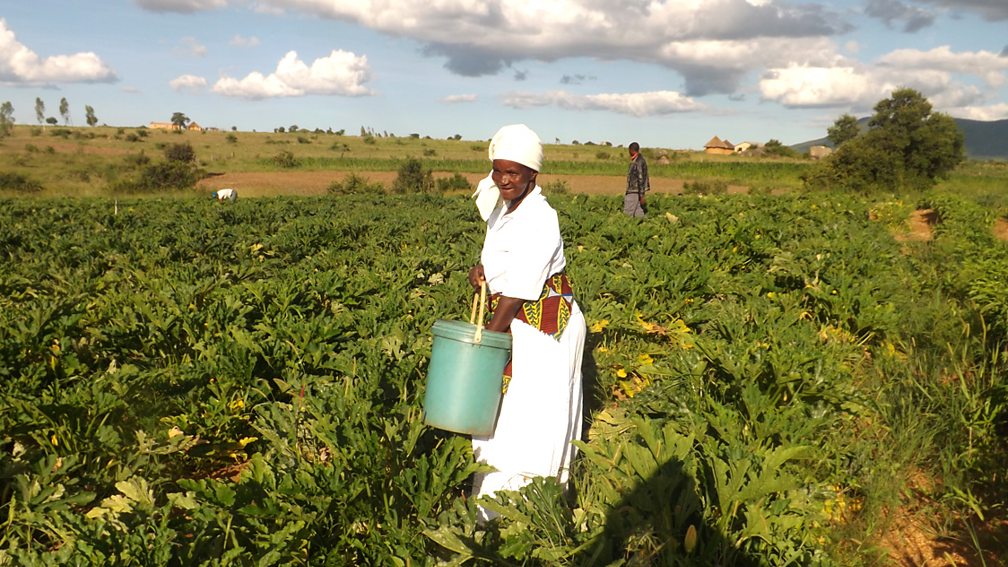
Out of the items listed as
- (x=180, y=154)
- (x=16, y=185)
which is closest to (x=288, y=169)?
(x=180, y=154)

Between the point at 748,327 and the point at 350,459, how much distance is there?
3.16 meters

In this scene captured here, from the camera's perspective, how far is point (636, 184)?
12039 mm

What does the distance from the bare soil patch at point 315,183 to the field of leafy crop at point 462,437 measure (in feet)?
77.4

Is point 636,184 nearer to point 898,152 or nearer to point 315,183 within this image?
point 315,183

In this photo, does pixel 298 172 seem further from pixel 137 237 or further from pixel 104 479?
pixel 104 479

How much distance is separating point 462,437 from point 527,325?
0.56m

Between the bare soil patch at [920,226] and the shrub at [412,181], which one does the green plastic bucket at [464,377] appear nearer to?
the bare soil patch at [920,226]

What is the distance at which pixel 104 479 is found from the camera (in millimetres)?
3016

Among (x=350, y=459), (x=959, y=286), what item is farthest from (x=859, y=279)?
(x=350, y=459)

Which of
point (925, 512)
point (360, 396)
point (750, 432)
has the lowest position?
point (925, 512)

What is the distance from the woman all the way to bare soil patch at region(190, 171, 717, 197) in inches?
1055

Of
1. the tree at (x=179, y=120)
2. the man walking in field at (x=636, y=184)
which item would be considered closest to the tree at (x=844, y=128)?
the man walking in field at (x=636, y=184)

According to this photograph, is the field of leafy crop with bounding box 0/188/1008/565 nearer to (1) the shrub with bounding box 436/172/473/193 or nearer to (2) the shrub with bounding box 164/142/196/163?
(1) the shrub with bounding box 436/172/473/193

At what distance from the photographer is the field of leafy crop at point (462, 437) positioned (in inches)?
86.1
